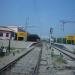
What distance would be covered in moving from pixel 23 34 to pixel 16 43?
24.7 metres

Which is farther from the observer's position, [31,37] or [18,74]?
[31,37]

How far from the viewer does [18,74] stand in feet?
40.0

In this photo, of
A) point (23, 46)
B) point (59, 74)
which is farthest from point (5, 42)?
point (59, 74)

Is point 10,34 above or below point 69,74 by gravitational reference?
above

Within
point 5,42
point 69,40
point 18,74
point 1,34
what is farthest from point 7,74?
point 69,40

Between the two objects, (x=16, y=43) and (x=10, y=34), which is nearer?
(x=16, y=43)

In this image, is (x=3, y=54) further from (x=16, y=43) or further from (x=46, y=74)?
(x=16, y=43)

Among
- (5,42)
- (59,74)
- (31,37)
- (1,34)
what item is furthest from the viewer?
(31,37)

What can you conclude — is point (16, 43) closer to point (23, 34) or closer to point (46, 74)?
point (23, 34)

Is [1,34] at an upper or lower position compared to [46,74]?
upper

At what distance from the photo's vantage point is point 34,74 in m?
12.1

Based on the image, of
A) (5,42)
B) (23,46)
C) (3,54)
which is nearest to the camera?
(3,54)

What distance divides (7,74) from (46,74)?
2349 mm

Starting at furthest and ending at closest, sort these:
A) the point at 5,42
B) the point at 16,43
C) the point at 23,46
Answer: the point at 23,46, the point at 16,43, the point at 5,42
